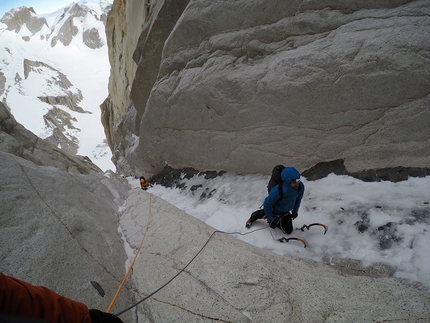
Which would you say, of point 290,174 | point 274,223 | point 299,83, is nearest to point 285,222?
point 274,223

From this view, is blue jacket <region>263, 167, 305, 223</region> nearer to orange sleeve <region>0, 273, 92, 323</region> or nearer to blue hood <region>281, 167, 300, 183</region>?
blue hood <region>281, 167, 300, 183</region>

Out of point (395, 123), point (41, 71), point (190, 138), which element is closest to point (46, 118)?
point (41, 71)

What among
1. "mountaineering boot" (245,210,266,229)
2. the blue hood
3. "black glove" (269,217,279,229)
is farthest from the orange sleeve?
"mountaineering boot" (245,210,266,229)

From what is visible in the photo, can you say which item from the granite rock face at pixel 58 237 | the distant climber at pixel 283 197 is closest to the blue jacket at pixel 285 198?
the distant climber at pixel 283 197

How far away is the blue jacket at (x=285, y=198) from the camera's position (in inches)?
152

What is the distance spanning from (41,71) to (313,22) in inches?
6342

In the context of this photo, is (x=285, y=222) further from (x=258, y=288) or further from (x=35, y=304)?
(x=35, y=304)

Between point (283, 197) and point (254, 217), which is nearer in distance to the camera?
point (283, 197)

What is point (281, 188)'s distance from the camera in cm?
408

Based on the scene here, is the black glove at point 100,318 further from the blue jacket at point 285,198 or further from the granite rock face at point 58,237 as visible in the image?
the blue jacket at point 285,198

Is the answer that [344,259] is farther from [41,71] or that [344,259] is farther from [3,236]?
[41,71]

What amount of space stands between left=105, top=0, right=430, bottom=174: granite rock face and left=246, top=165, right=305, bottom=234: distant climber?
170 cm

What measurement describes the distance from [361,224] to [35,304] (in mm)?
4556

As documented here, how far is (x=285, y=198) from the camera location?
4.14 metres
